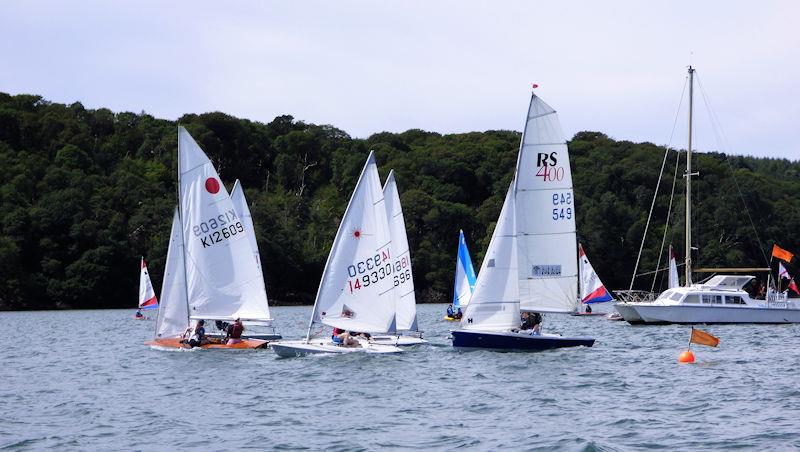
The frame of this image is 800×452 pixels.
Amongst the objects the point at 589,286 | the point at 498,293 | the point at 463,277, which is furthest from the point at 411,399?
the point at 589,286

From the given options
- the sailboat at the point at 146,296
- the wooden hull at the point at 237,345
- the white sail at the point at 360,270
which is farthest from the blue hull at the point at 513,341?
the sailboat at the point at 146,296

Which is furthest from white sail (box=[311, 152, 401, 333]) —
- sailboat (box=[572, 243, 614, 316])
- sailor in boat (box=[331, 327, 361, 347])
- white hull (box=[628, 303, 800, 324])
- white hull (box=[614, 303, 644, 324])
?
sailboat (box=[572, 243, 614, 316])

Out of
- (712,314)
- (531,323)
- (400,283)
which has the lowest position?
(531,323)

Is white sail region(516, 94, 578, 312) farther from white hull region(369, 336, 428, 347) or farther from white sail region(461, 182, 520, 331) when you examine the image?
white hull region(369, 336, 428, 347)

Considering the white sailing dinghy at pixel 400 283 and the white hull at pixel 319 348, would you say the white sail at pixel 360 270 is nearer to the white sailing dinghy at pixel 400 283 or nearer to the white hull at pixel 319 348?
the white hull at pixel 319 348

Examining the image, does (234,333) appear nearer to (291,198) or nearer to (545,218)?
(545,218)

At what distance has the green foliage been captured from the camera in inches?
3497

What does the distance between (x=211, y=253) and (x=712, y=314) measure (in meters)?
24.2

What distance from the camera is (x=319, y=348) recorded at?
3156 centimetres

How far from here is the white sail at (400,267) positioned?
34.3 m

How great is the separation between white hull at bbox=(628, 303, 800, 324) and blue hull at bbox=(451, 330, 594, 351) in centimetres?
1755

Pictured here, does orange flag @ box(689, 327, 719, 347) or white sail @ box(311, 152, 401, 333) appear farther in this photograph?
orange flag @ box(689, 327, 719, 347)

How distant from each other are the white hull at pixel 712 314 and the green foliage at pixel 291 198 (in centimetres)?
3025

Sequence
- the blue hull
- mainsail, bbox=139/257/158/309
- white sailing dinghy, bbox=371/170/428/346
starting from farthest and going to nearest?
mainsail, bbox=139/257/158/309
white sailing dinghy, bbox=371/170/428/346
the blue hull
